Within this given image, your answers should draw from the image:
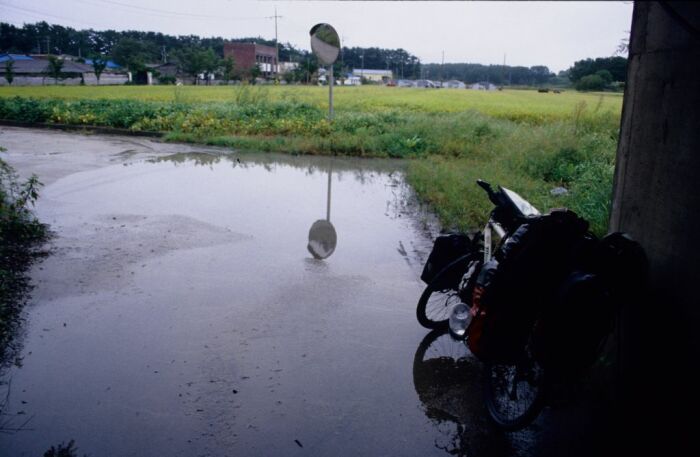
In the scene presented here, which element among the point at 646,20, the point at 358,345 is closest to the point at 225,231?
the point at 358,345

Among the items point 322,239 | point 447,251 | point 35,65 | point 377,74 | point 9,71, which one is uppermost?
point 377,74

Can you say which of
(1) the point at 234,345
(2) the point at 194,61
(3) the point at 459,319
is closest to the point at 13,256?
(1) the point at 234,345

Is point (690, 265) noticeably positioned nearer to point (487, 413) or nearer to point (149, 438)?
point (487, 413)

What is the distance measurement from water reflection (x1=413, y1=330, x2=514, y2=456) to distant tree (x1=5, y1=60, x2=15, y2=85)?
7.44 metres

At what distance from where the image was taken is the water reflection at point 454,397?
2.99 metres

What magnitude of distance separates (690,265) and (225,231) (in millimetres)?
5641

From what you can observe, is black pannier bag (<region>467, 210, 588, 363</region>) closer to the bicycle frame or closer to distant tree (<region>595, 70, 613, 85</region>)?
the bicycle frame

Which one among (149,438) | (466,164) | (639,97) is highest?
(639,97)

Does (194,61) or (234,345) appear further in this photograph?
(194,61)

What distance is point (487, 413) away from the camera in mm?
3193

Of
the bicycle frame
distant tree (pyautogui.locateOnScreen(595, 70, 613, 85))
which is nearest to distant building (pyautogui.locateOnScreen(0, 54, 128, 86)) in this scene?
the bicycle frame

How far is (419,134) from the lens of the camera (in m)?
16.0

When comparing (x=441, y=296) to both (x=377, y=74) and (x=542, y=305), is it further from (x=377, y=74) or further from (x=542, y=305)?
(x=377, y=74)

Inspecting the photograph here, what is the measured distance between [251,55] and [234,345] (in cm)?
2551
